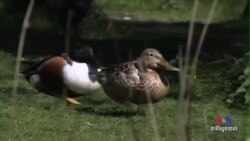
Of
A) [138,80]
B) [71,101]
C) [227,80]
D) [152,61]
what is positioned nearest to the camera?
[138,80]

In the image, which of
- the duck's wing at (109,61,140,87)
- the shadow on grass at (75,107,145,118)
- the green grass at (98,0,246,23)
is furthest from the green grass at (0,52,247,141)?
the green grass at (98,0,246,23)

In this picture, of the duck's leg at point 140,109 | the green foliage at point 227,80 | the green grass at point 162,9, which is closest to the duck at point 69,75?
the duck's leg at point 140,109

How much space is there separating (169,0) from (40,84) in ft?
31.7

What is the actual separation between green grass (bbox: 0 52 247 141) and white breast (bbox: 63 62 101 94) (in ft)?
0.72

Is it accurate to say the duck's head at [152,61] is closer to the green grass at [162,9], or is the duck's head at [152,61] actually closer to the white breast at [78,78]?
the white breast at [78,78]

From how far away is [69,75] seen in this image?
6207mm

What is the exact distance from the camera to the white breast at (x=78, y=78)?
6211 millimetres

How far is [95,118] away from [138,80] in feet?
1.85

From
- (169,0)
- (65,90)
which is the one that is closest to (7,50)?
(65,90)

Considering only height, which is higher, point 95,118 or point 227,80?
point 227,80

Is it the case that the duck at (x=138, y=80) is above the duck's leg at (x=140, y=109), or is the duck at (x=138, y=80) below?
above

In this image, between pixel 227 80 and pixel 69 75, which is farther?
pixel 227 80

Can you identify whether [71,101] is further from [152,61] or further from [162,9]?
[162,9]

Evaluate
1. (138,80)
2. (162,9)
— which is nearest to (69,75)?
(138,80)
